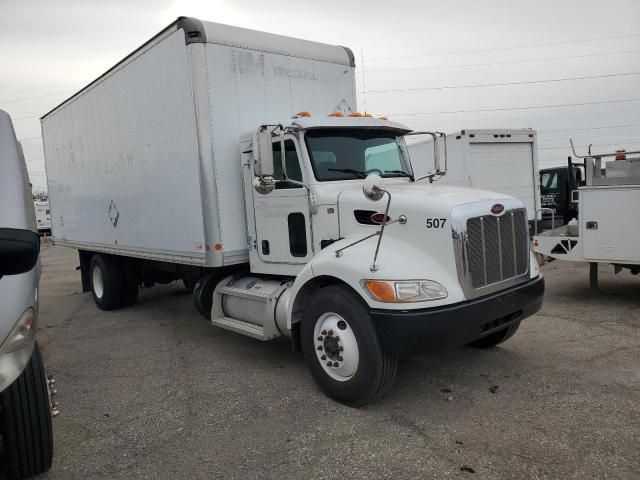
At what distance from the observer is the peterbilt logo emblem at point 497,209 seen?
A: 4.25m

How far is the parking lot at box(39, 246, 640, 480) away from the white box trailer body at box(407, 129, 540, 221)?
18.5 feet

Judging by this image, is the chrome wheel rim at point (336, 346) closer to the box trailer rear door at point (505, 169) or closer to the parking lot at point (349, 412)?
the parking lot at point (349, 412)

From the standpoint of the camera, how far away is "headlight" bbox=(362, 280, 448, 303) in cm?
383

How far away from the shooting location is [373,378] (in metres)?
3.96

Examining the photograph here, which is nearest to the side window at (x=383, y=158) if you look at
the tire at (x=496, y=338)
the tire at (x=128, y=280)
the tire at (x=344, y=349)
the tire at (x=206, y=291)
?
the tire at (x=344, y=349)

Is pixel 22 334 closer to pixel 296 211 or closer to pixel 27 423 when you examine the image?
pixel 27 423

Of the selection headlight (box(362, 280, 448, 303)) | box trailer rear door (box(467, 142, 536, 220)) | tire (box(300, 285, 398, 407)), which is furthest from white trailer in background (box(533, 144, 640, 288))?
tire (box(300, 285, 398, 407))

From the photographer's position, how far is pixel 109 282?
335 inches

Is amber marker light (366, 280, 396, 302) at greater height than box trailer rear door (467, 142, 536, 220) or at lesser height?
lesser

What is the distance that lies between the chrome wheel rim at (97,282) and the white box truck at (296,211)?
2.78 feet

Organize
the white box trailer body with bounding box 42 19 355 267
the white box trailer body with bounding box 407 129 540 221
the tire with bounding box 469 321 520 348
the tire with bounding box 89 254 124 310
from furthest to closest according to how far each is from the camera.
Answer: the white box trailer body with bounding box 407 129 540 221 < the tire with bounding box 89 254 124 310 < the white box trailer body with bounding box 42 19 355 267 < the tire with bounding box 469 321 520 348

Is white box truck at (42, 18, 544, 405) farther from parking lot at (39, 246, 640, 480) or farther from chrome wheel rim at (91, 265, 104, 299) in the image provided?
chrome wheel rim at (91, 265, 104, 299)

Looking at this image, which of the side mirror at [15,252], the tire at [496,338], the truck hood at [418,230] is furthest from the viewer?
the tire at [496,338]

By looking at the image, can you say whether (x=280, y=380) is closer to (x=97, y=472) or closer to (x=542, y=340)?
(x=97, y=472)
